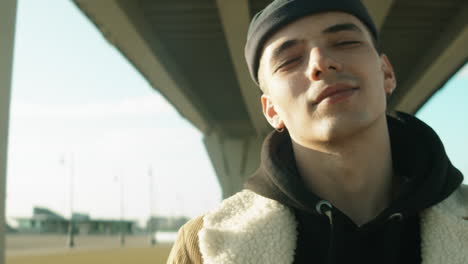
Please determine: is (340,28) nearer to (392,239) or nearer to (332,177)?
(332,177)

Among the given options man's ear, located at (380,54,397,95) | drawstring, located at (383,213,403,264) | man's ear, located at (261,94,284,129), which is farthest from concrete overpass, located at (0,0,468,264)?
drawstring, located at (383,213,403,264)

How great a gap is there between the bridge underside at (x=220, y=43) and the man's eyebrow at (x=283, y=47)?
7.03 metres

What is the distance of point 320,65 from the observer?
6.40 ft

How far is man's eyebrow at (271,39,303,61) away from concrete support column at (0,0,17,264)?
197 inches

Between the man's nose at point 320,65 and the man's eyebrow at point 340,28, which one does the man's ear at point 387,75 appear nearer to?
the man's eyebrow at point 340,28

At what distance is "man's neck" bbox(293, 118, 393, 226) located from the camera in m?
1.97

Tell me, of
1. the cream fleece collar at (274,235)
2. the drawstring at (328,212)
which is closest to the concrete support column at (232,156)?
the cream fleece collar at (274,235)

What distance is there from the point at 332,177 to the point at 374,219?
25 cm

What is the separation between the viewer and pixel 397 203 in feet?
6.10

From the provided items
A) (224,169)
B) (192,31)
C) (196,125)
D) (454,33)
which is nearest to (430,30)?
(454,33)

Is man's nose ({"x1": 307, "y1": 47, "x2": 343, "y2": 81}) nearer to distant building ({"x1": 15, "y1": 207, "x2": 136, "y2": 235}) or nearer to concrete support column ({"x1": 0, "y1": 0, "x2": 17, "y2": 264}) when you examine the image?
concrete support column ({"x1": 0, "y1": 0, "x2": 17, "y2": 264})

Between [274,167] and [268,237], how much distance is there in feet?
0.90

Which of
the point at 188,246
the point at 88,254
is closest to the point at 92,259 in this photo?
the point at 88,254

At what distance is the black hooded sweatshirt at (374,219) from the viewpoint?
1847mm
